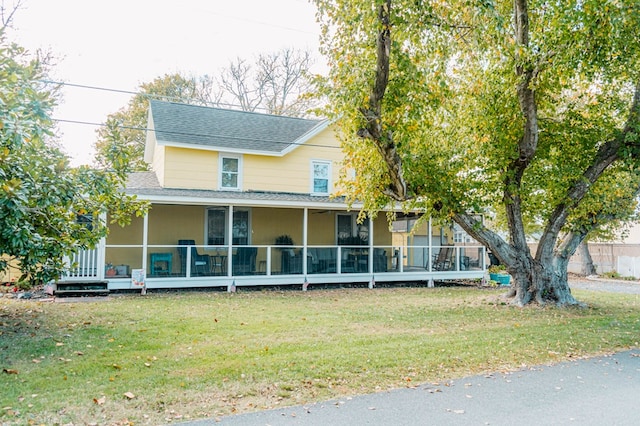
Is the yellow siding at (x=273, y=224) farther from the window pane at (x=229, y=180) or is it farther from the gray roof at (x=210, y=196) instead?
the window pane at (x=229, y=180)

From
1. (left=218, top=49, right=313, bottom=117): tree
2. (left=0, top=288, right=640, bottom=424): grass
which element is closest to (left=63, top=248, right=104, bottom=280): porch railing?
(left=0, top=288, right=640, bottom=424): grass

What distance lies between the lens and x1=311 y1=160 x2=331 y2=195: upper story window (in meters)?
18.2

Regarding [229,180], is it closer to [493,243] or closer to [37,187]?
[493,243]

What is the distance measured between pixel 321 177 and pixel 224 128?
13.2ft

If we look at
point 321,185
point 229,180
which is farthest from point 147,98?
point 321,185

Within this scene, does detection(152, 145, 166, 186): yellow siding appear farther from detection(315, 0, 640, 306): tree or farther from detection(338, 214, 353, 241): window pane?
detection(315, 0, 640, 306): tree

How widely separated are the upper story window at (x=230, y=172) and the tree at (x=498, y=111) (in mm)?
5838

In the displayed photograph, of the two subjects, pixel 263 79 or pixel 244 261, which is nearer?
pixel 244 261

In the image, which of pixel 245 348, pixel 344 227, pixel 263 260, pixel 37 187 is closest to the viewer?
pixel 245 348

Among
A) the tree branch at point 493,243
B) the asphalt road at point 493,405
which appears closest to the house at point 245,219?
the tree branch at point 493,243

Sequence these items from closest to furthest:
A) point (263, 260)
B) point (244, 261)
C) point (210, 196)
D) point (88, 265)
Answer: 1. point (88, 265)
2. point (210, 196)
3. point (244, 261)
4. point (263, 260)

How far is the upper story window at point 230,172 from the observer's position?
16.9 meters

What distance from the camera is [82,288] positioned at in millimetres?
12789

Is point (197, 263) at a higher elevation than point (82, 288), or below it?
higher
